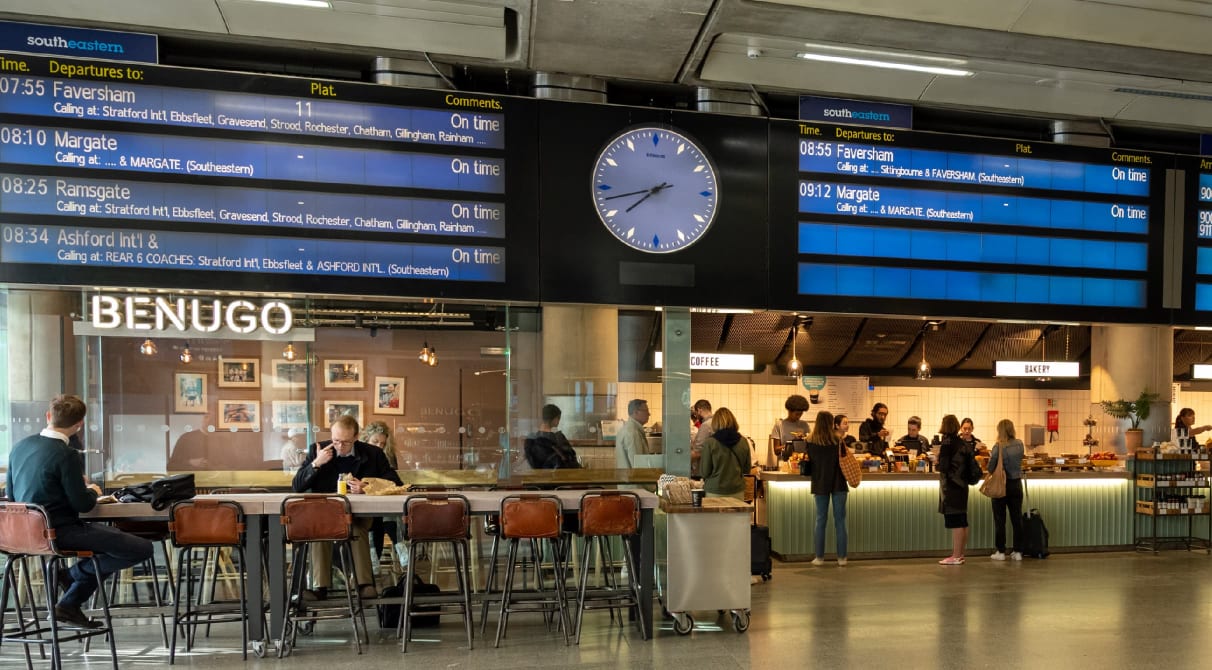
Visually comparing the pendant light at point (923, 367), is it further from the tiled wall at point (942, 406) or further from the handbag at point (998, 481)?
A: the handbag at point (998, 481)

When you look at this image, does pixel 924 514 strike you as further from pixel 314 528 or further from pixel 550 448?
pixel 314 528

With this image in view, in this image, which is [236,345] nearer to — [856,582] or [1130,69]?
[856,582]

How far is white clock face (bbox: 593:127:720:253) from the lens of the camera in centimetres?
613

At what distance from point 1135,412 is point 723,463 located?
5333 mm

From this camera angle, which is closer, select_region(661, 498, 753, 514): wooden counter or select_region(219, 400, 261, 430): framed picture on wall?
select_region(661, 498, 753, 514): wooden counter

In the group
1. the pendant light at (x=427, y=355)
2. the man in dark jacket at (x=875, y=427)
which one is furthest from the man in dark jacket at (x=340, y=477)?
the man in dark jacket at (x=875, y=427)

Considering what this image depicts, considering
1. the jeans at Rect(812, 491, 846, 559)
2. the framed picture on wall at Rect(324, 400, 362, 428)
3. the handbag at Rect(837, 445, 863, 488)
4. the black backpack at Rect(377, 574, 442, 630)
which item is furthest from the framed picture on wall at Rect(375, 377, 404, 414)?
the handbag at Rect(837, 445, 863, 488)

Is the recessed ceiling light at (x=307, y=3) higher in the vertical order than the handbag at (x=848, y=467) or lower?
higher

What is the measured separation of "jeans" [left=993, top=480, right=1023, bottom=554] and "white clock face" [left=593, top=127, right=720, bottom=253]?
4793 mm

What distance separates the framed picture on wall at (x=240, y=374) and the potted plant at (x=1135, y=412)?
9351 mm

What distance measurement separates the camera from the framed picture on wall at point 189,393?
7.46 m

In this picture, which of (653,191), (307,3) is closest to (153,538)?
(307,3)

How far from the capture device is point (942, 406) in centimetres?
1215

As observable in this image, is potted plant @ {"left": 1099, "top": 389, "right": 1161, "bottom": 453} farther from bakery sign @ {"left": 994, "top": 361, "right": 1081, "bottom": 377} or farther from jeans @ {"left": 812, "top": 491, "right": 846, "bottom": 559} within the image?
jeans @ {"left": 812, "top": 491, "right": 846, "bottom": 559}
